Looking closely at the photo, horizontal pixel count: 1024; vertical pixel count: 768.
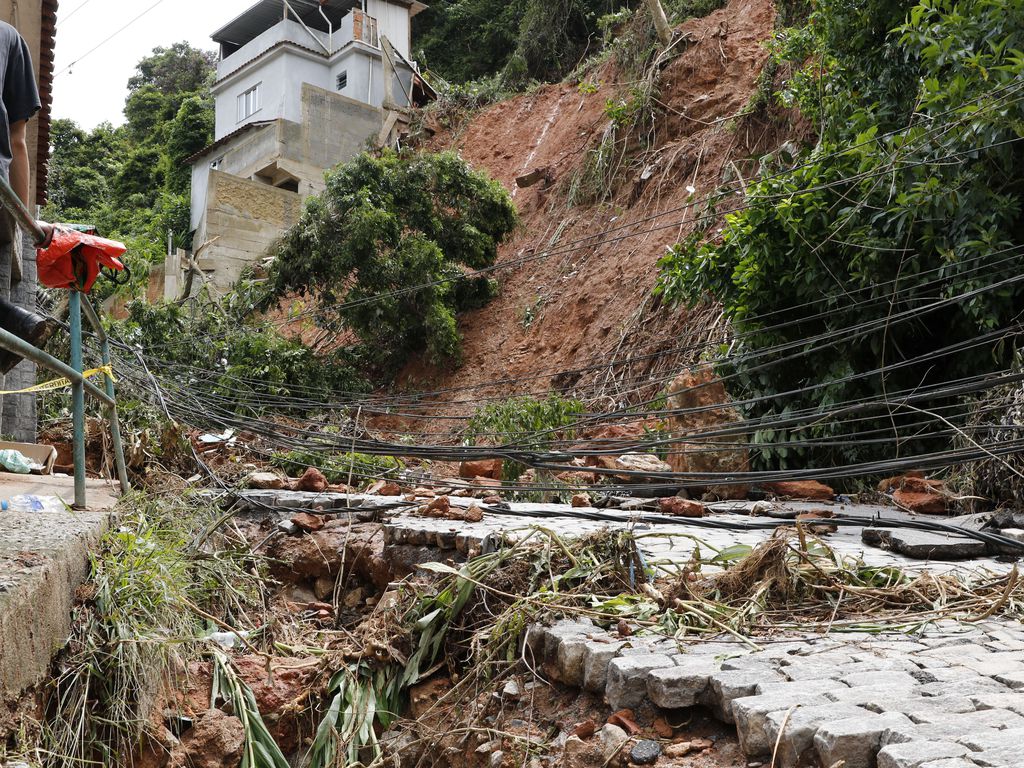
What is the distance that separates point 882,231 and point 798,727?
6115mm

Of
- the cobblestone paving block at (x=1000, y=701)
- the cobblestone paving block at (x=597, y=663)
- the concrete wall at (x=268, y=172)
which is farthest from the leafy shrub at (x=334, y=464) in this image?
the concrete wall at (x=268, y=172)

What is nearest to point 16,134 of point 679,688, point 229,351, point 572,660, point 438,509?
point 438,509

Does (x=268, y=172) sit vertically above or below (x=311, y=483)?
above

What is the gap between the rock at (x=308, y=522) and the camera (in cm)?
623

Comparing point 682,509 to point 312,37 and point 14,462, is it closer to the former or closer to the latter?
point 14,462

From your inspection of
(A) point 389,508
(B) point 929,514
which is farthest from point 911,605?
(A) point 389,508

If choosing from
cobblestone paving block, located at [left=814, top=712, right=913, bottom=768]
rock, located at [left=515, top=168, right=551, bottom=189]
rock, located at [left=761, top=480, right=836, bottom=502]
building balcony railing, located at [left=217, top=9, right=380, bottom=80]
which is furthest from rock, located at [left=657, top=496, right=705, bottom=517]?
building balcony railing, located at [left=217, top=9, right=380, bottom=80]

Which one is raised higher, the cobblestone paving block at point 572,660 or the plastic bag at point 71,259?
the plastic bag at point 71,259

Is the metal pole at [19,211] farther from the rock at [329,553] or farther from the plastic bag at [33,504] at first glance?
the rock at [329,553]

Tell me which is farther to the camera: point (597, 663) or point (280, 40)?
point (280, 40)

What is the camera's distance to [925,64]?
7273 mm

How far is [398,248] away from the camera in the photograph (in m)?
15.4

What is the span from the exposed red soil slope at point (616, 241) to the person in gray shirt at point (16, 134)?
8.16 metres

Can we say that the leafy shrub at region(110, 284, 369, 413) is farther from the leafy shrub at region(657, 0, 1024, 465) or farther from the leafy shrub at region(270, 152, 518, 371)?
the leafy shrub at region(657, 0, 1024, 465)
